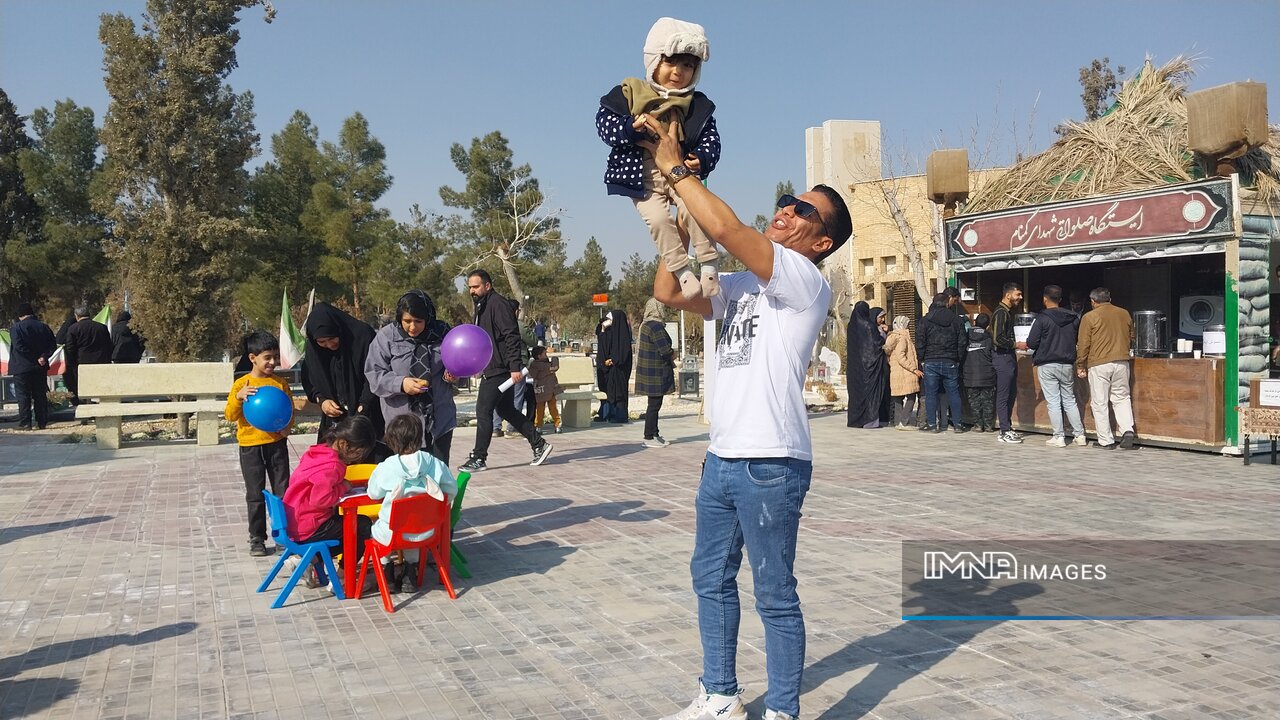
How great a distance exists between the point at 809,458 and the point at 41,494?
27.7 feet

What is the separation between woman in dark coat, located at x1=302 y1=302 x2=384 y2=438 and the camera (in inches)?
245

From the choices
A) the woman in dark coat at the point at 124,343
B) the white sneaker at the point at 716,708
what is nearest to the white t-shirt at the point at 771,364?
the white sneaker at the point at 716,708

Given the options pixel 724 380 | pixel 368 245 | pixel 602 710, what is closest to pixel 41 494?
pixel 602 710

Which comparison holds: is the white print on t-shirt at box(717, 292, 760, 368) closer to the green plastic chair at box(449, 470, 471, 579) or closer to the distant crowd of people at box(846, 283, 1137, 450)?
the green plastic chair at box(449, 470, 471, 579)

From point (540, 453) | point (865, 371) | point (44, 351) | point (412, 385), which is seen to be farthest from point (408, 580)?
point (44, 351)

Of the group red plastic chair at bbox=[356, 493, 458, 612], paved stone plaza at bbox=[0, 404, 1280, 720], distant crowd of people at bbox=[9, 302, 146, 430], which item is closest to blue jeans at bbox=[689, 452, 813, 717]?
paved stone plaza at bbox=[0, 404, 1280, 720]

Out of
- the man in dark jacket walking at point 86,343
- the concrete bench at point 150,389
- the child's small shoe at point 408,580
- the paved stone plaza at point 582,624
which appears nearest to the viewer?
the paved stone plaza at point 582,624

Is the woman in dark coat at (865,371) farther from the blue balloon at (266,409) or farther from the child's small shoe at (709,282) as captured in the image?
the child's small shoe at (709,282)

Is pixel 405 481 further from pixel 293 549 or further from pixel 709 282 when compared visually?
pixel 709 282

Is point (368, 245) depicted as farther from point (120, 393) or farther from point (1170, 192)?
point (1170, 192)

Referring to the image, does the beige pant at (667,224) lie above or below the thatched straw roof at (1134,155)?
below

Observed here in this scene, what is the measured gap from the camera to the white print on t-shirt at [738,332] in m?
3.31

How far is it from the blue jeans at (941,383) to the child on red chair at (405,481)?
9.03 metres

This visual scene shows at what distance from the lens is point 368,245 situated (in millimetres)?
41281
